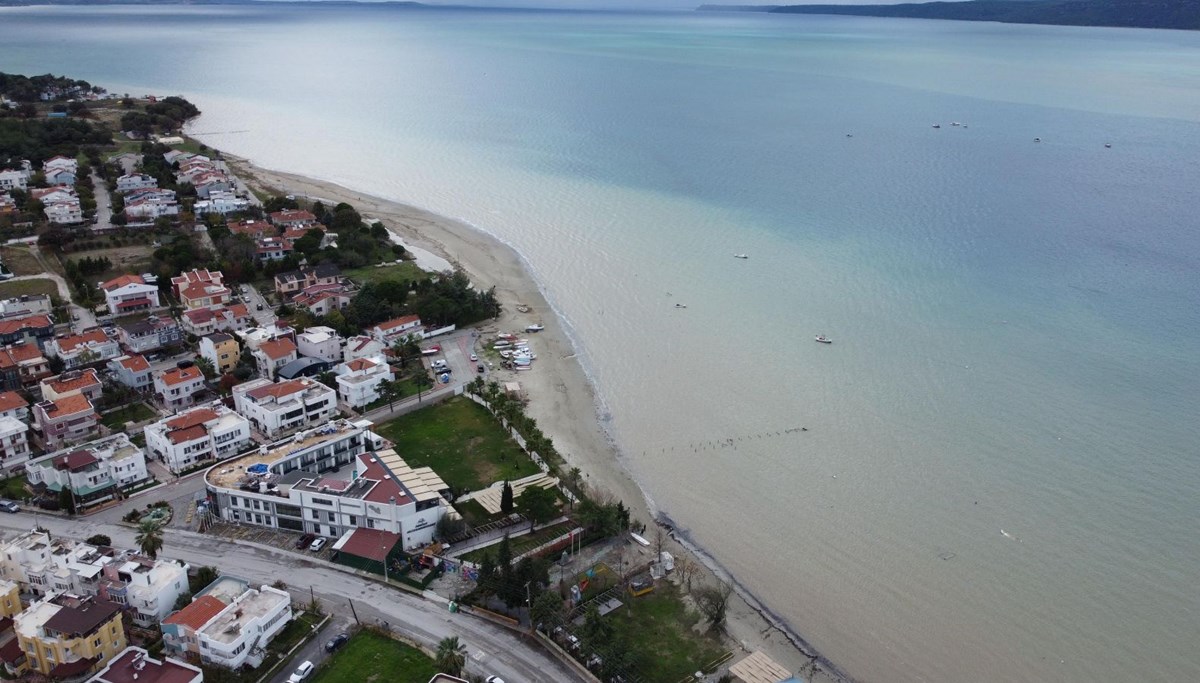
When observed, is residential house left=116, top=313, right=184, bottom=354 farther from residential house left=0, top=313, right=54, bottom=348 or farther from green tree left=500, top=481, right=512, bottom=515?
green tree left=500, top=481, right=512, bottom=515

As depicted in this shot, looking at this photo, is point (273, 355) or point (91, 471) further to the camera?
point (273, 355)

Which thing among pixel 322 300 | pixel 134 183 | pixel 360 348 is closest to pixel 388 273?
pixel 322 300

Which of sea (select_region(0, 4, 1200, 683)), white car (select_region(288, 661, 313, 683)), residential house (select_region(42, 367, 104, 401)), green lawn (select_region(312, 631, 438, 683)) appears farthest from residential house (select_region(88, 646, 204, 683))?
residential house (select_region(42, 367, 104, 401))

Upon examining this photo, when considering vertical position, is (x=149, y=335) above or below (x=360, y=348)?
above

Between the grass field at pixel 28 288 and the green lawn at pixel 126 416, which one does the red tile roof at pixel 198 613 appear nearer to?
the green lawn at pixel 126 416

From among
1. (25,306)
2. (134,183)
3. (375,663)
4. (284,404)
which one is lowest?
(375,663)

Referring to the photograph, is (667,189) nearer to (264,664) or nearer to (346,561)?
(346,561)

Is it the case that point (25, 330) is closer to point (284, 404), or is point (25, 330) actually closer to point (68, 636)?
point (284, 404)

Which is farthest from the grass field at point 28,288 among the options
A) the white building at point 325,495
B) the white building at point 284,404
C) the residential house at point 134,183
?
the white building at point 325,495
